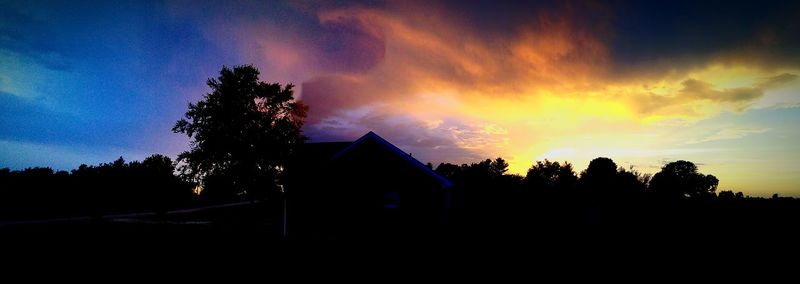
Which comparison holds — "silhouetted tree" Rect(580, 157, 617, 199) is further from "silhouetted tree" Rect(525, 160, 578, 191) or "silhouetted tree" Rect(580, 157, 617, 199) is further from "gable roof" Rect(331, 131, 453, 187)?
"gable roof" Rect(331, 131, 453, 187)

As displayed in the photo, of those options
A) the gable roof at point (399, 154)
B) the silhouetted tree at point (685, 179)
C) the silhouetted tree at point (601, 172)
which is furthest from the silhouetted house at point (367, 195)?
the silhouetted tree at point (685, 179)

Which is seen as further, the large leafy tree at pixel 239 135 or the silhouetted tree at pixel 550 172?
the silhouetted tree at pixel 550 172

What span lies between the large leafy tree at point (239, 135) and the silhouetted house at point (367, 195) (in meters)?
11.9

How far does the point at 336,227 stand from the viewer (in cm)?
1944

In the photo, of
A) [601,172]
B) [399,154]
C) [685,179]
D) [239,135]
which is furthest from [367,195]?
[685,179]

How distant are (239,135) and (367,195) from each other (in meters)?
17.3

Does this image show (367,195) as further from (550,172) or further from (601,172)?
(550,172)

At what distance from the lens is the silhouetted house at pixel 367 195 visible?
18875 mm

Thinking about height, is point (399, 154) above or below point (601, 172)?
below

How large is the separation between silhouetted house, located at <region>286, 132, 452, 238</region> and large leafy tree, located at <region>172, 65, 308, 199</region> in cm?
1188

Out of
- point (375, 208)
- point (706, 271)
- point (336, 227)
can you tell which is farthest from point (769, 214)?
point (336, 227)

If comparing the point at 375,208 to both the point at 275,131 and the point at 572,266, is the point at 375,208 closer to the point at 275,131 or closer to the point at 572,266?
the point at 572,266

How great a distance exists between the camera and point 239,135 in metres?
30.3

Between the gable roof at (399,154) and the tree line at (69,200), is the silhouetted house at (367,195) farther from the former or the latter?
the tree line at (69,200)
